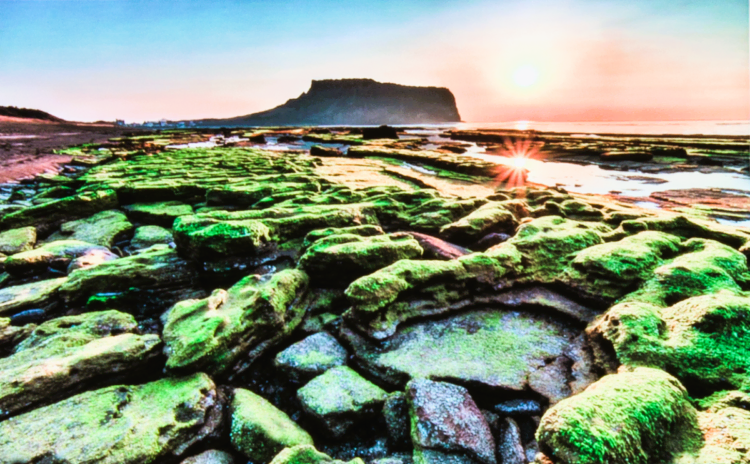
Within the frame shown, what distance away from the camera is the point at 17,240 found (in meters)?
8.51

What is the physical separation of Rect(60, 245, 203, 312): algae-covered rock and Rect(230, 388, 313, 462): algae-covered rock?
3410mm

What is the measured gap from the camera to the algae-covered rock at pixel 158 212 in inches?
405

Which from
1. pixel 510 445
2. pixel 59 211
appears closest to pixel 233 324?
pixel 510 445

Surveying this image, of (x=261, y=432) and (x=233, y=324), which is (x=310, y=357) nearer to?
(x=233, y=324)

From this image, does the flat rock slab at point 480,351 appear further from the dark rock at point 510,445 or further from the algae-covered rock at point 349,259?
the algae-covered rock at point 349,259

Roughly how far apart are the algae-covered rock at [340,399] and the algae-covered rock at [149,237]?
6.61 metres

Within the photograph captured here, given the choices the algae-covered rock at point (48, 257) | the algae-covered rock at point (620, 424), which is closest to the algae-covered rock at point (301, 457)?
the algae-covered rock at point (620, 424)

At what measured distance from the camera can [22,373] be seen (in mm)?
3824

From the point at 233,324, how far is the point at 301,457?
2.21m

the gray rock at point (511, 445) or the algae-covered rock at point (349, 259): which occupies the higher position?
the algae-covered rock at point (349, 259)

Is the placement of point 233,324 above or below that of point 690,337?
below

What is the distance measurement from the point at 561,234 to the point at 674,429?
4.40 m

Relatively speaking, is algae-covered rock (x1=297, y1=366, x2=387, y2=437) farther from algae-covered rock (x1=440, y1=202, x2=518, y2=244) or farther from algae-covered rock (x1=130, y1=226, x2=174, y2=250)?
algae-covered rock (x1=130, y1=226, x2=174, y2=250)

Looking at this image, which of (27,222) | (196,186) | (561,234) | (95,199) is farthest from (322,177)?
(561,234)
